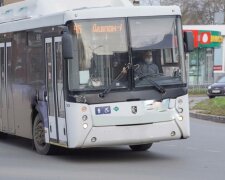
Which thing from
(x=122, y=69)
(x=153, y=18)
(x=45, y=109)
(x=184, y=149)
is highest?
(x=153, y=18)

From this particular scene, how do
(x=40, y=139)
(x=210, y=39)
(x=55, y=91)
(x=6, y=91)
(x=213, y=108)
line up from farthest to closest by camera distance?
(x=210, y=39) < (x=213, y=108) < (x=6, y=91) < (x=40, y=139) < (x=55, y=91)

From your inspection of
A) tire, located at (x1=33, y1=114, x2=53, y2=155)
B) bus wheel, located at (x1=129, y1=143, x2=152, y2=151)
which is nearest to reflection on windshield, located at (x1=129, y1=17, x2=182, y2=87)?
bus wheel, located at (x1=129, y1=143, x2=152, y2=151)

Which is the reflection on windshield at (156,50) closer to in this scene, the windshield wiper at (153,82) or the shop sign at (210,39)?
the windshield wiper at (153,82)

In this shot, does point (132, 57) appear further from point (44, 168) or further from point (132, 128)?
point (44, 168)

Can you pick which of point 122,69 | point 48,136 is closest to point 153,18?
point 122,69

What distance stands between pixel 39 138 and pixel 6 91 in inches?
80.2

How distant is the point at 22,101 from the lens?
13.7 meters

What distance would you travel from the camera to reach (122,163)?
11695 millimetres

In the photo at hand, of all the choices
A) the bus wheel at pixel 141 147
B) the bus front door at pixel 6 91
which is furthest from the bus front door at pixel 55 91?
the bus front door at pixel 6 91

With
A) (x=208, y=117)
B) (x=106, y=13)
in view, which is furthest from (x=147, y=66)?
(x=208, y=117)

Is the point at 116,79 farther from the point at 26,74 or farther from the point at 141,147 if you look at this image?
the point at 26,74

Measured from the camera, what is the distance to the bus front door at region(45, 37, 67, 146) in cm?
1177

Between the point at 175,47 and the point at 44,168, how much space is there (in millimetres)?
3191

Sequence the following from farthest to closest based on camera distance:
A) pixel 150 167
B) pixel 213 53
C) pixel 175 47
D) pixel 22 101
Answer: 1. pixel 213 53
2. pixel 22 101
3. pixel 175 47
4. pixel 150 167
